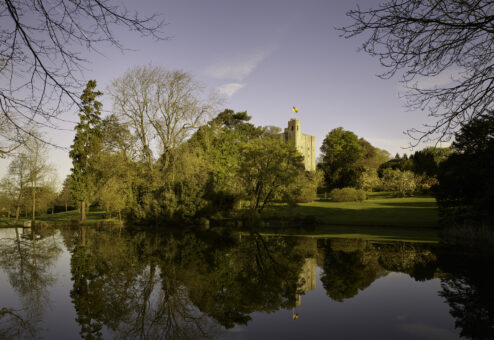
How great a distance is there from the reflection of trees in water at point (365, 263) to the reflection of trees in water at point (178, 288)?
84 cm

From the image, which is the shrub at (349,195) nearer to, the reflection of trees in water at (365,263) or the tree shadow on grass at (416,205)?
the tree shadow on grass at (416,205)

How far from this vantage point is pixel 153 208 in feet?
70.5

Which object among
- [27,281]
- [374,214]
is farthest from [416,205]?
[27,281]

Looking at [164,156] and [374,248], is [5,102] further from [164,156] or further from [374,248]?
[164,156]

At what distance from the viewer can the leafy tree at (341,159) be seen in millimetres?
40094

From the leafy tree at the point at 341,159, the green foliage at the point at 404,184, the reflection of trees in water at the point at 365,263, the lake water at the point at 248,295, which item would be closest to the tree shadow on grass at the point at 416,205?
the green foliage at the point at 404,184

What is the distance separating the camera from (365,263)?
28.9 feet

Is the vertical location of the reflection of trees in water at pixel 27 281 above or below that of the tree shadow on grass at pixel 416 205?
below

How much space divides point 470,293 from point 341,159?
4349 centimetres

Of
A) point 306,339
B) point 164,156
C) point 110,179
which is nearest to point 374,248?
point 306,339

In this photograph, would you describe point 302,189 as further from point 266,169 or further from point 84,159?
point 84,159

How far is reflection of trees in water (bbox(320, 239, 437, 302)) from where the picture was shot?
6.75m

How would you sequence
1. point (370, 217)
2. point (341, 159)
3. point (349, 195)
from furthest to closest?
point (341, 159)
point (349, 195)
point (370, 217)

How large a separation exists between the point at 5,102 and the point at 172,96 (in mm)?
22819
